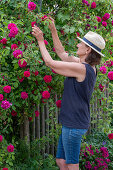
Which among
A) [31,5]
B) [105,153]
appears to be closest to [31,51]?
[31,5]

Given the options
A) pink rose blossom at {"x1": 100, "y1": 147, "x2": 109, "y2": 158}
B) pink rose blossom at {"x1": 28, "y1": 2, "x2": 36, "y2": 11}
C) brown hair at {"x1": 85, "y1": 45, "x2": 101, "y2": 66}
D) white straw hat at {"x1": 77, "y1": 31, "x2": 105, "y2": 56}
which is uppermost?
pink rose blossom at {"x1": 28, "y1": 2, "x2": 36, "y2": 11}

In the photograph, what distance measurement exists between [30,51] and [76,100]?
2.21ft

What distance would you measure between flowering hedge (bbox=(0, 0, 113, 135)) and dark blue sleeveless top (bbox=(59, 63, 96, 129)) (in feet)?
1.11

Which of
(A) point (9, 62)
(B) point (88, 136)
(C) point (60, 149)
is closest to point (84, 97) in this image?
(C) point (60, 149)

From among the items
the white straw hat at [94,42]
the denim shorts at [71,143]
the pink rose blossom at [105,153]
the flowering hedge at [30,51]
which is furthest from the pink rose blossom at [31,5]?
the pink rose blossom at [105,153]

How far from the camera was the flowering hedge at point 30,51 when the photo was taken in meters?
2.58

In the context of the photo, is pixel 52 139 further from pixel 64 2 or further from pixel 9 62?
pixel 64 2

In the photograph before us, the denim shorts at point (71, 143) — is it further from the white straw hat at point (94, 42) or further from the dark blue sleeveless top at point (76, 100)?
the white straw hat at point (94, 42)

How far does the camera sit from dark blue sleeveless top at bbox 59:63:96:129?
2.33 metres

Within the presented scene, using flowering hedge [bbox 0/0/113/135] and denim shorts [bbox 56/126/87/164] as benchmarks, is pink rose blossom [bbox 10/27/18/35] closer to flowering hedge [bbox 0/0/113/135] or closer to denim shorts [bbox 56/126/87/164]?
flowering hedge [bbox 0/0/113/135]

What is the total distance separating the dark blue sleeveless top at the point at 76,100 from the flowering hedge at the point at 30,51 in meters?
0.34

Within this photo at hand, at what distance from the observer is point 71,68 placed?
2248 millimetres

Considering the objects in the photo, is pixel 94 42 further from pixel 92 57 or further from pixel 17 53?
pixel 17 53

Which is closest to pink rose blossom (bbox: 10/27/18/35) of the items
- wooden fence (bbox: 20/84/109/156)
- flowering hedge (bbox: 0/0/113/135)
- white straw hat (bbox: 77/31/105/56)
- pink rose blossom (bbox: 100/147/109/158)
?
flowering hedge (bbox: 0/0/113/135)
